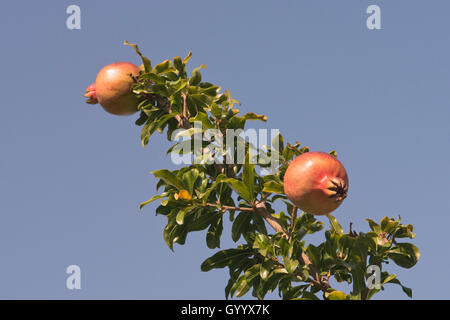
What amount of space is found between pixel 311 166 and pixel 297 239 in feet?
1.98

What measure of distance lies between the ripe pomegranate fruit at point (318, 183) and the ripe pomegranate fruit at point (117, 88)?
154 cm

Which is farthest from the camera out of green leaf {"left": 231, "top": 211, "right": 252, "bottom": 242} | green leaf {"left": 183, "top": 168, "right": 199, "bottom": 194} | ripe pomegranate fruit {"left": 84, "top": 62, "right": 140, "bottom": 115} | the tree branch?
ripe pomegranate fruit {"left": 84, "top": 62, "right": 140, "bottom": 115}

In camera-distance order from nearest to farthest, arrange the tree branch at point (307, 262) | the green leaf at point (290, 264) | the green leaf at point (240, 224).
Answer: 1. the green leaf at point (290, 264)
2. the tree branch at point (307, 262)
3. the green leaf at point (240, 224)

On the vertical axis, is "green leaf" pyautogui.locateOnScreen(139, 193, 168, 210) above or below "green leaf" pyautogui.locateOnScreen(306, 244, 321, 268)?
above

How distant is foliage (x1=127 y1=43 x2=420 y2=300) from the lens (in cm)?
358

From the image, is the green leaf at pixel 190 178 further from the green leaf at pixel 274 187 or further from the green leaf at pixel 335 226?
the green leaf at pixel 335 226

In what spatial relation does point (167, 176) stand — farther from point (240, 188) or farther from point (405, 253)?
point (405, 253)

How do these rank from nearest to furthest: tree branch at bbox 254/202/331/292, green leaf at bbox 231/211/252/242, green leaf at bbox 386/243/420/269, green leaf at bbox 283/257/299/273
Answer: green leaf at bbox 283/257/299/273
tree branch at bbox 254/202/331/292
green leaf at bbox 386/243/420/269
green leaf at bbox 231/211/252/242

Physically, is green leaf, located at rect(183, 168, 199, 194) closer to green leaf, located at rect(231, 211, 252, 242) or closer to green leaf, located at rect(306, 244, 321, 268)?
green leaf, located at rect(231, 211, 252, 242)

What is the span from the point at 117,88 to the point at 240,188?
122 cm

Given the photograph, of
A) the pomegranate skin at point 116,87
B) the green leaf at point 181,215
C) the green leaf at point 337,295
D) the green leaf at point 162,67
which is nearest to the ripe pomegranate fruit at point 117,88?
the pomegranate skin at point 116,87

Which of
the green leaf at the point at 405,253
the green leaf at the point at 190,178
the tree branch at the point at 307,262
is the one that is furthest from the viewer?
→ the green leaf at the point at 190,178

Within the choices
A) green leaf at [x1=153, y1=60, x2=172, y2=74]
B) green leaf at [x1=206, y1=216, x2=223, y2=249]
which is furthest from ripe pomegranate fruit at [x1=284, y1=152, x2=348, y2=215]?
green leaf at [x1=153, y1=60, x2=172, y2=74]

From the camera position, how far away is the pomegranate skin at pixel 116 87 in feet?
13.9
